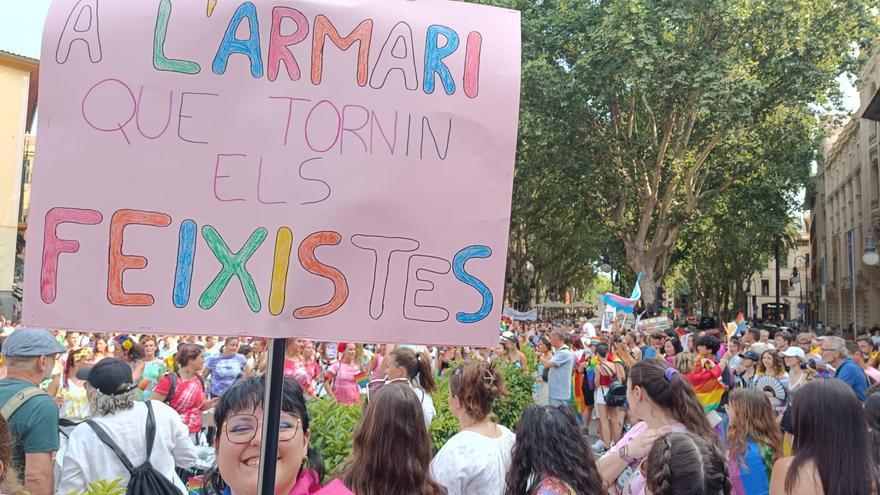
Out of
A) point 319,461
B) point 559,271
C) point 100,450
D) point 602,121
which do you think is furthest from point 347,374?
point 559,271

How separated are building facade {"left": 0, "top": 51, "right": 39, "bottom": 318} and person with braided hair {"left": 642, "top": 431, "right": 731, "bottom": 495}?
32397 millimetres

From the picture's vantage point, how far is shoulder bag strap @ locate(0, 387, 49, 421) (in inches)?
128

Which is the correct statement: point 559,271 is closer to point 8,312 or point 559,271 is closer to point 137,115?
point 8,312

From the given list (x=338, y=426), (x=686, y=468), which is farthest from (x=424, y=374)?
(x=686, y=468)

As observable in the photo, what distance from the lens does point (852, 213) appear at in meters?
39.0

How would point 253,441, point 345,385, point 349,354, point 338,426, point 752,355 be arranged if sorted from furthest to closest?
1. point 349,354
2. point 752,355
3. point 345,385
4. point 338,426
5. point 253,441

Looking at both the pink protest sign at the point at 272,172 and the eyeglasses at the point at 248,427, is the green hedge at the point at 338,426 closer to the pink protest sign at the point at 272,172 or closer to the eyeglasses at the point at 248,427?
the eyeglasses at the point at 248,427

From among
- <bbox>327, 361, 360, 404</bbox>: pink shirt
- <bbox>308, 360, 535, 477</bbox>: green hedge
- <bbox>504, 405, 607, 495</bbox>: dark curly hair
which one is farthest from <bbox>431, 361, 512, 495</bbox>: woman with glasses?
<bbox>327, 361, 360, 404</bbox>: pink shirt

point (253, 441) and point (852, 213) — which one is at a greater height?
point (852, 213)

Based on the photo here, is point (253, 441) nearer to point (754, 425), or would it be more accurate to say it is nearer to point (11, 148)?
point (754, 425)

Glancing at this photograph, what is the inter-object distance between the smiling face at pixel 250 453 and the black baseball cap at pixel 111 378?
5.06ft

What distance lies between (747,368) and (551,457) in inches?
270

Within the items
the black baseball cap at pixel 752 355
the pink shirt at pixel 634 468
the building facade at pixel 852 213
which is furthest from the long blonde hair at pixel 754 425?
the building facade at pixel 852 213

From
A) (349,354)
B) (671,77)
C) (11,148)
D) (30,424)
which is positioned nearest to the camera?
(30,424)
